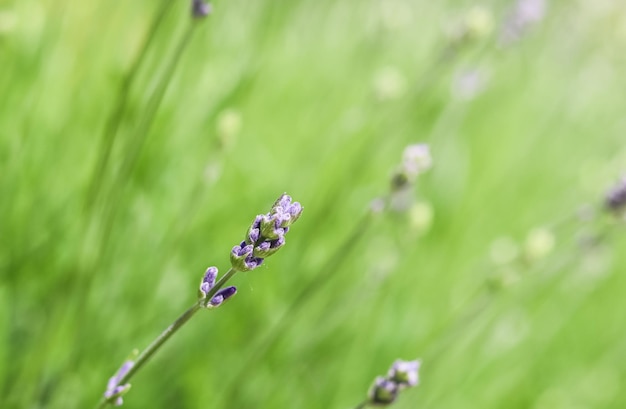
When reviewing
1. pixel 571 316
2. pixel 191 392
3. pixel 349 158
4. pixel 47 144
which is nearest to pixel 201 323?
pixel 191 392

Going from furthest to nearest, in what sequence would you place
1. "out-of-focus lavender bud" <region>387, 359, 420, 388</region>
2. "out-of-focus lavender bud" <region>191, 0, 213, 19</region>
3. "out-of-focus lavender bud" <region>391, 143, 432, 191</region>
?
"out-of-focus lavender bud" <region>391, 143, 432, 191</region> < "out-of-focus lavender bud" <region>191, 0, 213, 19</region> < "out-of-focus lavender bud" <region>387, 359, 420, 388</region>


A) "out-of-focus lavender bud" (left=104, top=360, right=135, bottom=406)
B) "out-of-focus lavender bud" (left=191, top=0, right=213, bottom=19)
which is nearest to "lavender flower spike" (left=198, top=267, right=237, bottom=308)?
"out-of-focus lavender bud" (left=104, top=360, right=135, bottom=406)

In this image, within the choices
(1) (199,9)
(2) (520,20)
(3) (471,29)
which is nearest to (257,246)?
(1) (199,9)

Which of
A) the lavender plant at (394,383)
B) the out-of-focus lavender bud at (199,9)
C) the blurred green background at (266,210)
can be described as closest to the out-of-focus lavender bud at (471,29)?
the blurred green background at (266,210)

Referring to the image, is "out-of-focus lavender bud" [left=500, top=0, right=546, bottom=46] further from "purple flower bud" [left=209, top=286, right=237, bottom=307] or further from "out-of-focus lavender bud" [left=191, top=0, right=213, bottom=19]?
"purple flower bud" [left=209, top=286, right=237, bottom=307]

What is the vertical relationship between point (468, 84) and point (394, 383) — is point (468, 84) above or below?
above

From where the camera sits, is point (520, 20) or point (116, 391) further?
point (520, 20)

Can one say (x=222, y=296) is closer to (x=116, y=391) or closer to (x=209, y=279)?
(x=209, y=279)
